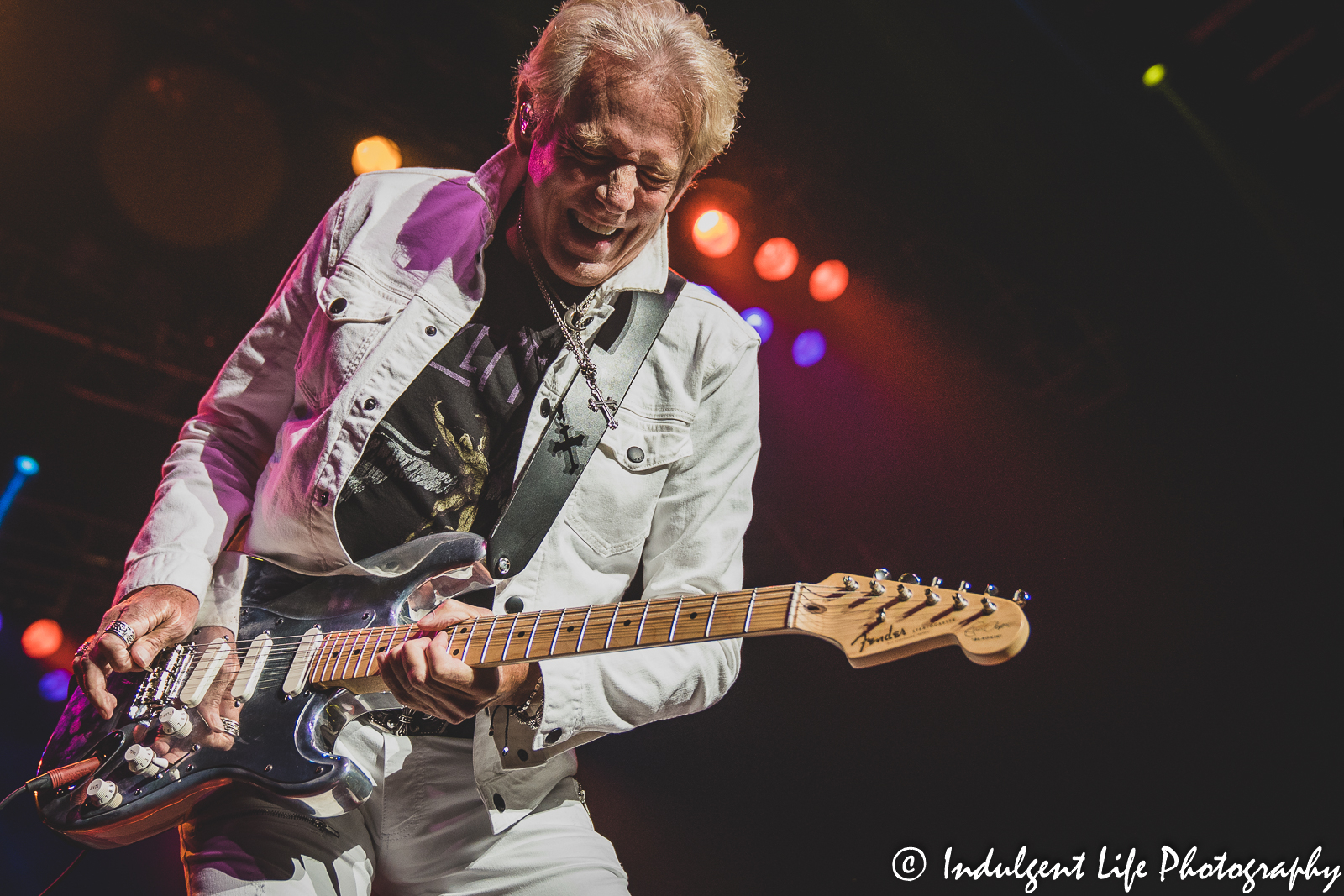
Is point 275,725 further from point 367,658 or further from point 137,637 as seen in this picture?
point 137,637

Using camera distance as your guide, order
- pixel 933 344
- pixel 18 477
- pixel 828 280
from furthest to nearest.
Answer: pixel 18 477 < pixel 828 280 < pixel 933 344

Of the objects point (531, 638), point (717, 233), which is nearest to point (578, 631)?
point (531, 638)

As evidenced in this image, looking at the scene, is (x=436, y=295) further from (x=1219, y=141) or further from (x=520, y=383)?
(x=1219, y=141)

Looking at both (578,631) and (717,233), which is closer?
(578,631)

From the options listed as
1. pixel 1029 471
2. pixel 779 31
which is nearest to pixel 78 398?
pixel 779 31

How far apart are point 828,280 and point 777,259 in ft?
1.28

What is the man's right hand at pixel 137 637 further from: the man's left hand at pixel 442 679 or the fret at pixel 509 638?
the fret at pixel 509 638

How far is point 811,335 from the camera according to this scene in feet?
16.3

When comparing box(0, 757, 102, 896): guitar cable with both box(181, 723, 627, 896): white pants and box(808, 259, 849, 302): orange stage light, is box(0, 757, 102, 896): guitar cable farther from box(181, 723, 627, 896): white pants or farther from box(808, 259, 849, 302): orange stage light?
box(808, 259, 849, 302): orange stage light

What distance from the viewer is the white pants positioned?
1.72 metres

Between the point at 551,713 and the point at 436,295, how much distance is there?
1276mm

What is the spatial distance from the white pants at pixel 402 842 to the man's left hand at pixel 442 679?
8.2 inches

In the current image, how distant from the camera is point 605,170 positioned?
2133 millimetres

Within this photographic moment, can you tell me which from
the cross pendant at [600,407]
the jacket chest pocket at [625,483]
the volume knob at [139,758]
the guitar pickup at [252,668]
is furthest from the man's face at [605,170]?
the volume knob at [139,758]
